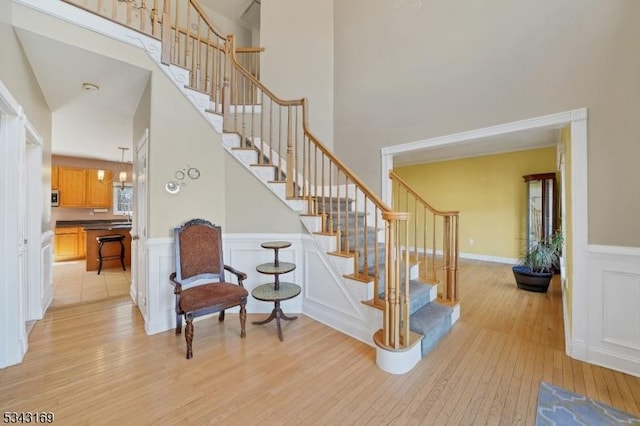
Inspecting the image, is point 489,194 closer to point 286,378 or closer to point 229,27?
point 286,378

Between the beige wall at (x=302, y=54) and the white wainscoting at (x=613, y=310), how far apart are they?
338 centimetres

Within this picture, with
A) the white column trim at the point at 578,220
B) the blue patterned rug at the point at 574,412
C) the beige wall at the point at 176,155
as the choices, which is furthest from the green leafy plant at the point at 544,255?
the beige wall at the point at 176,155

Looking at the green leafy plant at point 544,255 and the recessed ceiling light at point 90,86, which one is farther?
the green leafy plant at point 544,255

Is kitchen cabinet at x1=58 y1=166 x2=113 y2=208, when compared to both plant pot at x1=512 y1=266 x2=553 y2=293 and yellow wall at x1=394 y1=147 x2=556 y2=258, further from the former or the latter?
plant pot at x1=512 y1=266 x2=553 y2=293

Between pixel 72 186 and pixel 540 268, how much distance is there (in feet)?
33.1

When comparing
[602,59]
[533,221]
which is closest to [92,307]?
[602,59]

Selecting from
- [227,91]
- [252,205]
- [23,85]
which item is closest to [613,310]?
[252,205]

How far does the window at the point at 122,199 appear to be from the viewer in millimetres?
7406

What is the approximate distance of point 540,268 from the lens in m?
3.96

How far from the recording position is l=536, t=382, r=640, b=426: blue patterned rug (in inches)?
62.6

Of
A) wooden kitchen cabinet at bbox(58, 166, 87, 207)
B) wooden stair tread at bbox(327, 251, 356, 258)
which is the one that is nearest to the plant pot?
wooden stair tread at bbox(327, 251, 356, 258)

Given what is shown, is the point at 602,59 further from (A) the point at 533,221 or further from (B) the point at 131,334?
(B) the point at 131,334

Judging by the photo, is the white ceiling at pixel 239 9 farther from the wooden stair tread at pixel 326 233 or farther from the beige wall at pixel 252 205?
the wooden stair tread at pixel 326 233

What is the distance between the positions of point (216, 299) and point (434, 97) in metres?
3.32
